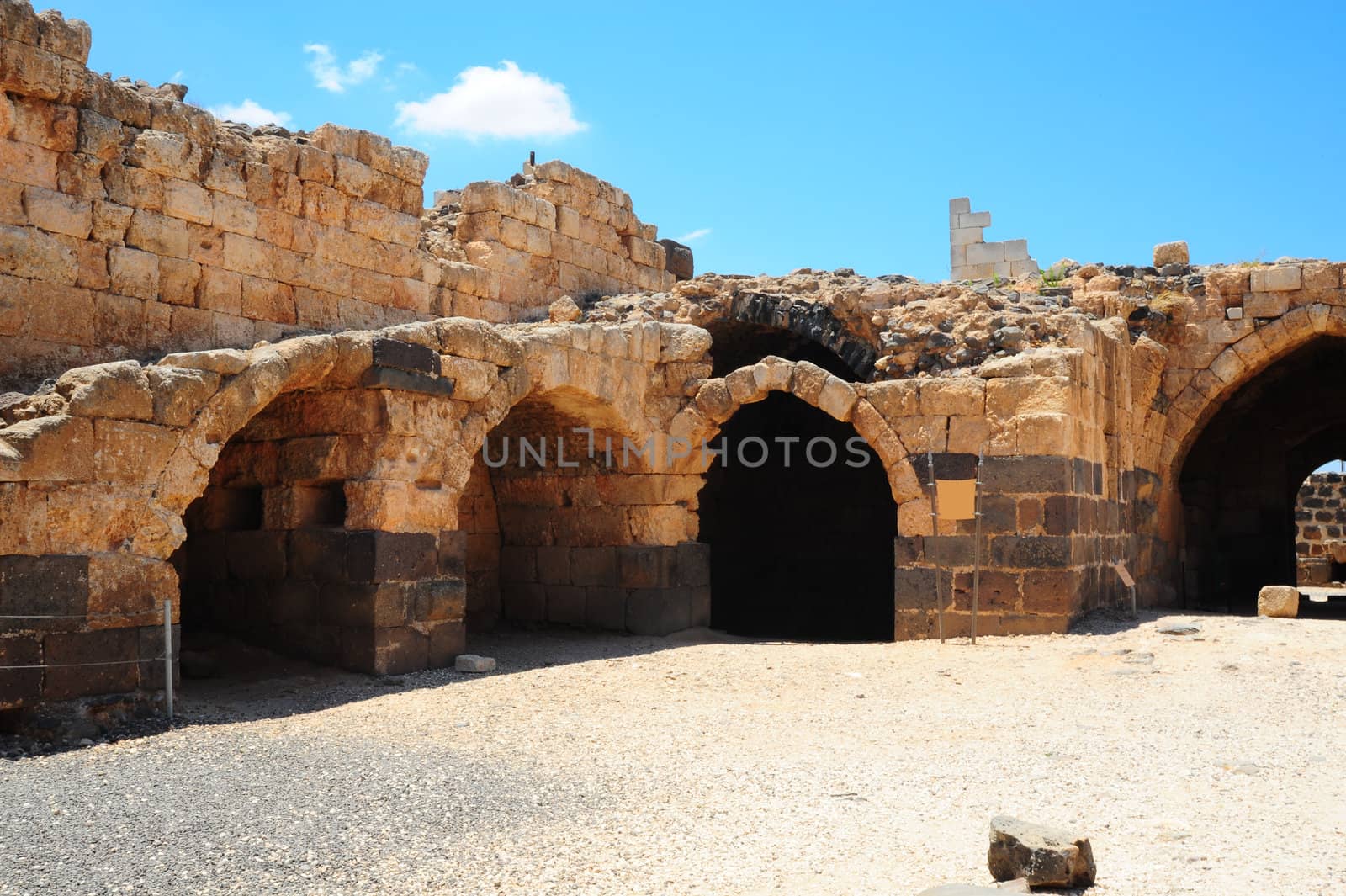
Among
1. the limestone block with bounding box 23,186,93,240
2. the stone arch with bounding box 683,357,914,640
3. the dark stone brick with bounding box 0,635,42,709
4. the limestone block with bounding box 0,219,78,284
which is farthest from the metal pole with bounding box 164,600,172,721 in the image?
the stone arch with bounding box 683,357,914,640

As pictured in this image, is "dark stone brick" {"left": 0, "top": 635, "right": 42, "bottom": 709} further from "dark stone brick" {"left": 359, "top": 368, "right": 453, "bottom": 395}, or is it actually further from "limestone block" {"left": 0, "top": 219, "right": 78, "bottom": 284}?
"limestone block" {"left": 0, "top": 219, "right": 78, "bottom": 284}

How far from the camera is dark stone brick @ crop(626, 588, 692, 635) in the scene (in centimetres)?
994

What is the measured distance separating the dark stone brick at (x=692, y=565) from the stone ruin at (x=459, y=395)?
0.12 ft

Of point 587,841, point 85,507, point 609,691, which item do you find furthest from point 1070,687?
point 85,507

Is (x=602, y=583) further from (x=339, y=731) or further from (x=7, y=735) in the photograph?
(x=7, y=735)

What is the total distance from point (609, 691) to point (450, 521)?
5.51 feet

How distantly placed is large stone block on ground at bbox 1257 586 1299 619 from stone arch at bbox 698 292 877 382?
375 cm

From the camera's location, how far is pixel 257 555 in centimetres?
798

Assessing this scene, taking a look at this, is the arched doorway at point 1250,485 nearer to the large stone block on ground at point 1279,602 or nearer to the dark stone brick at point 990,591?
the large stone block on ground at point 1279,602

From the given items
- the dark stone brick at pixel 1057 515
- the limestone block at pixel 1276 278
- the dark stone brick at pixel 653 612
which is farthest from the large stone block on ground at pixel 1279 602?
the dark stone brick at pixel 653 612

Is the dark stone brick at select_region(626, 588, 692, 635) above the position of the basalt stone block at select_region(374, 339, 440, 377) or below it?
below

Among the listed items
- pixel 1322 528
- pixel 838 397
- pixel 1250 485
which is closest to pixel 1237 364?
pixel 1250 485

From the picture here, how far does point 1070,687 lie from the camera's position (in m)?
6.91

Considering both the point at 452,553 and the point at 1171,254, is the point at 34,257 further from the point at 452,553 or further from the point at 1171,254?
the point at 1171,254
